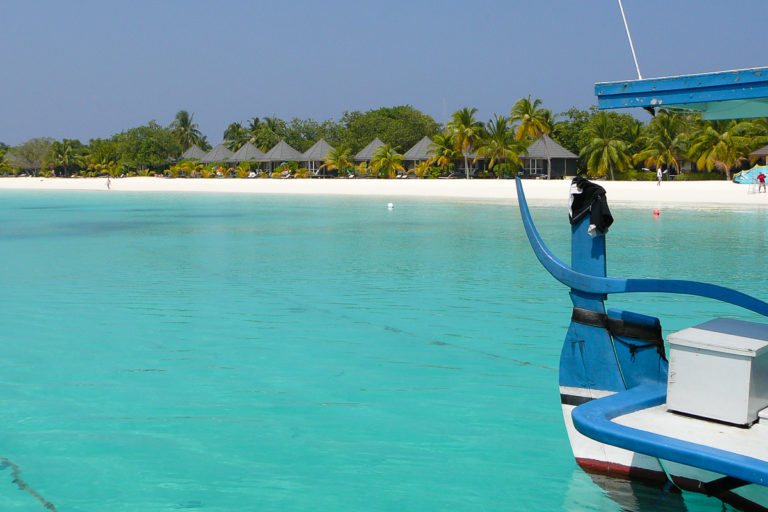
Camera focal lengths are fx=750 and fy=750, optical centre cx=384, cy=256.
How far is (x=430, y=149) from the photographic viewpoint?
5441 centimetres

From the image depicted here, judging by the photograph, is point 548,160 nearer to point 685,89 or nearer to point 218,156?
point 218,156

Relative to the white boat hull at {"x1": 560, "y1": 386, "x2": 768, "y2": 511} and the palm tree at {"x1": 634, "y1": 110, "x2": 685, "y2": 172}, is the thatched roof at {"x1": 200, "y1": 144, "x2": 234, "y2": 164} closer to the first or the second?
the palm tree at {"x1": 634, "y1": 110, "x2": 685, "y2": 172}

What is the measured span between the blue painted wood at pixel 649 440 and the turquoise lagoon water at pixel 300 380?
0.78m

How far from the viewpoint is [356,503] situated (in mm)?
4234

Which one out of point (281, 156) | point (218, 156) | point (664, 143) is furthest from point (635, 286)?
point (218, 156)

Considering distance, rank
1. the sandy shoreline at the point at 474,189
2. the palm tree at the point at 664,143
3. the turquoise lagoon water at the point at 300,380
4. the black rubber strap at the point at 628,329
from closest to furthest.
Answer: the black rubber strap at the point at 628,329 < the turquoise lagoon water at the point at 300,380 < the sandy shoreline at the point at 474,189 < the palm tree at the point at 664,143

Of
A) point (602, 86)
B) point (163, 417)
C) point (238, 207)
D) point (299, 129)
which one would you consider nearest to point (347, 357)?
point (163, 417)

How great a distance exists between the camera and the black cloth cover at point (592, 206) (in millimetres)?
3748

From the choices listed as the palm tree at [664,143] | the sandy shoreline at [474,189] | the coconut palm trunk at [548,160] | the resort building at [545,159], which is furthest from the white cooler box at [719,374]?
the resort building at [545,159]

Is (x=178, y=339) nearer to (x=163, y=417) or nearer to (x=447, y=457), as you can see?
(x=163, y=417)

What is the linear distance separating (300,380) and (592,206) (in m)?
3.31

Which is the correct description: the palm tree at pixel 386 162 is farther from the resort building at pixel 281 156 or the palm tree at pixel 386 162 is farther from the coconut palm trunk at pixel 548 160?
the resort building at pixel 281 156

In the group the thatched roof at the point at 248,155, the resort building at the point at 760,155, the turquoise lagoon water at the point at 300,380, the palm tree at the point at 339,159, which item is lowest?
the turquoise lagoon water at the point at 300,380

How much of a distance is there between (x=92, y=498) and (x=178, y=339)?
3.53 m
